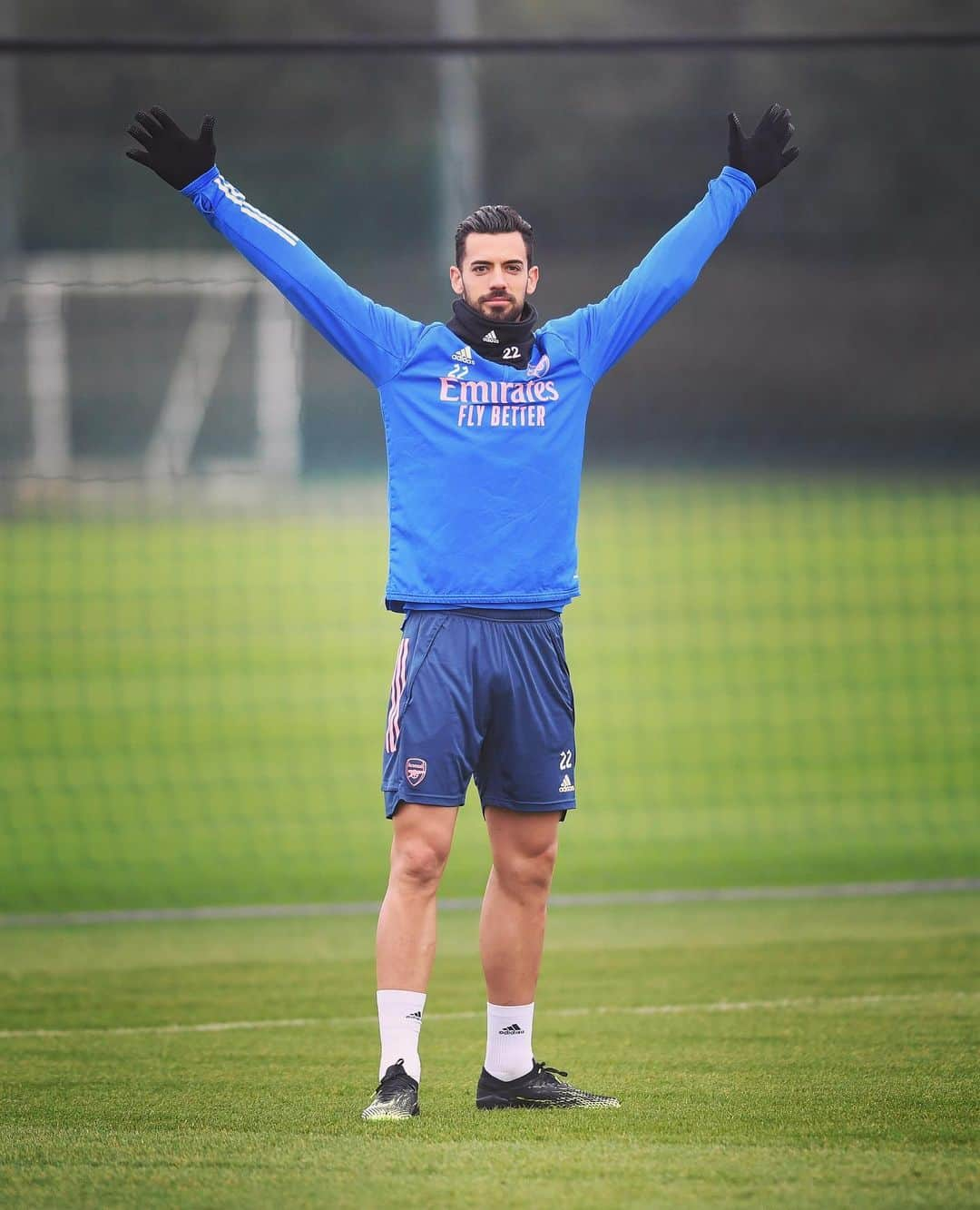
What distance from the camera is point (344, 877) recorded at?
7930 mm

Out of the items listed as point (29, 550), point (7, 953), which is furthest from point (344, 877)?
point (29, 550)

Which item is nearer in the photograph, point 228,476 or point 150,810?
point 150,810

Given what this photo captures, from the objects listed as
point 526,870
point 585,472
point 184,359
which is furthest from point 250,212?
point 184,359

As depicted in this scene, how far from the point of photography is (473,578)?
3.94 meters

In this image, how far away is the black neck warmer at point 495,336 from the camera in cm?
401

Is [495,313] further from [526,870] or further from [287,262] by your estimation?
[526,870]

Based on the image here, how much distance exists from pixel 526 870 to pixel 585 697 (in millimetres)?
9294

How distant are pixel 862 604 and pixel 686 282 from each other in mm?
12571

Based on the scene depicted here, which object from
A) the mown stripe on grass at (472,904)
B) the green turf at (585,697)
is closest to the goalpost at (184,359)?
the green turf at (585,697)

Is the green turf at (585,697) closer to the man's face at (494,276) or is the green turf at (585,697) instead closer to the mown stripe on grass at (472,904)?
the mown stripe on grass at (472,904)

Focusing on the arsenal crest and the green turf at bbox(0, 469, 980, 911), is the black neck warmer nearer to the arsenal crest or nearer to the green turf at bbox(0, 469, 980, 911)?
the arsenal crest

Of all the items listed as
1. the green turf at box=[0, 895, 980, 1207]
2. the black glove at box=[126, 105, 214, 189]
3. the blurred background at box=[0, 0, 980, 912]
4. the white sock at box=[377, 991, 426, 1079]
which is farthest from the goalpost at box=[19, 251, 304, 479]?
the white sock at box=[377, 991, 426, 1079]

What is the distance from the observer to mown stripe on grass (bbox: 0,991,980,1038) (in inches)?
201

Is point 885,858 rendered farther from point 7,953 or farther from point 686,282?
point 686,282
